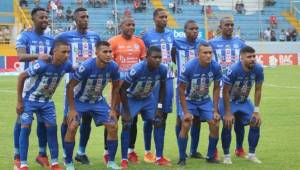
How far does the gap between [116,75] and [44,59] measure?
114 cm

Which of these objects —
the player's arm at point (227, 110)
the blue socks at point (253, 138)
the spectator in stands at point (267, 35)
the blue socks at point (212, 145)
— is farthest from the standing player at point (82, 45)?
the spectator in stands at point (267, 35)

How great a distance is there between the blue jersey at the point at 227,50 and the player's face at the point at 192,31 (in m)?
0.64

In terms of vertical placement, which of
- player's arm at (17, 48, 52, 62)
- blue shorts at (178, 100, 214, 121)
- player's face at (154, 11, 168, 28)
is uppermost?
player's face at (154, 11, 168, 28)

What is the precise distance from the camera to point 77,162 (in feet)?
33.1

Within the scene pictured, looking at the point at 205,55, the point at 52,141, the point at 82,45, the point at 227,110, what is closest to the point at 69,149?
the point at 52,141

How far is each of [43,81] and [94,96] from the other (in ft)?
2.69

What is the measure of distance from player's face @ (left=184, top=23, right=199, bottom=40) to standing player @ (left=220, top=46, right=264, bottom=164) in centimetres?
84

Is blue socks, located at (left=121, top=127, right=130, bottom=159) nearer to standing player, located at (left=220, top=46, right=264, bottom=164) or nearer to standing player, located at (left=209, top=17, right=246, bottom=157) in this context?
standing player, located at (left=220, top=46, right=264, bottom=164)

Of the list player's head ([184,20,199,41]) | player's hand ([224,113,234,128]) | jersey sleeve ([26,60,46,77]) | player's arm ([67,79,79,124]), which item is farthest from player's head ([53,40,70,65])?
player's hand ([224,113,234,128])

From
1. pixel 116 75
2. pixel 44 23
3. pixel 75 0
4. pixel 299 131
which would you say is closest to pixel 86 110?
pixel 116 75

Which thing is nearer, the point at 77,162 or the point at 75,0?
the point at 77,162

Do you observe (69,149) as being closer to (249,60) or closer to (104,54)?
(104,54)

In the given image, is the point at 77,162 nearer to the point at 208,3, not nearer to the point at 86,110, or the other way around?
the point at 86,110

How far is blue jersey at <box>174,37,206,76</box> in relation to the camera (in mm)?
10586
